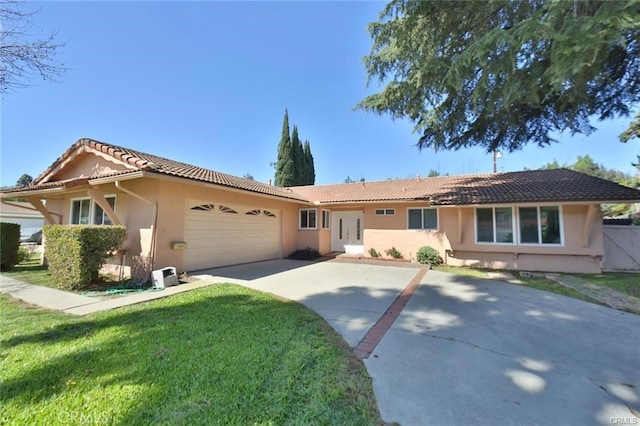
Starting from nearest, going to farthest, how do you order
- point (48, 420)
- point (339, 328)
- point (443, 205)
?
point (48, 420) < point (339, 328) < point (443, 205)

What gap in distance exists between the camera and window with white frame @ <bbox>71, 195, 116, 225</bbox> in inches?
400

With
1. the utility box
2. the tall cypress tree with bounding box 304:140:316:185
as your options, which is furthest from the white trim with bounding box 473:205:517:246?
the tall cypress tree with bounding box 304:140:316:185

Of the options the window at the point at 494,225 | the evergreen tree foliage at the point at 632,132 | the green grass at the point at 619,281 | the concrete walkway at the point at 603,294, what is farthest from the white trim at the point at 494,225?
the evergreen tree foliage at the point at 632,132

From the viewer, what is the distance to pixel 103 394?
9.38 ft

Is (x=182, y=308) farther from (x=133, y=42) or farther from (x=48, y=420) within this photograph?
(x=133, y=42)

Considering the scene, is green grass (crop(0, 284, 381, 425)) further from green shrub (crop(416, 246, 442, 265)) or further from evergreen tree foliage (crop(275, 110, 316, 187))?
evergreen tree foliage (crop(275, 110, 316, 187))

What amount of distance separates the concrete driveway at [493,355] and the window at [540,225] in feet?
15.0

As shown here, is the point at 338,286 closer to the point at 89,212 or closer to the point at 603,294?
the point at 603,294

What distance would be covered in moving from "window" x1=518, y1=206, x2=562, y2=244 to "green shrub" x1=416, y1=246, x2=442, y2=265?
341cm

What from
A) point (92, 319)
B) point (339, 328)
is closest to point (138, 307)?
point (92, 319)

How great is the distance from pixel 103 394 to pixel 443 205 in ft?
39.9

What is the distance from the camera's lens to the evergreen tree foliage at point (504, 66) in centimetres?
489

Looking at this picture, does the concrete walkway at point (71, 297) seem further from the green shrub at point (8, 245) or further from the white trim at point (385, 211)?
the white trim at point (385, 211)

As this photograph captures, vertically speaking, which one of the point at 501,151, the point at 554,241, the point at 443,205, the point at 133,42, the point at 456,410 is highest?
the point at 133,42
